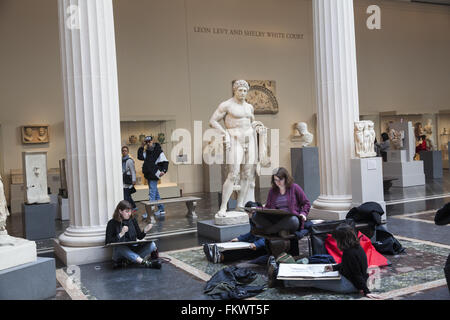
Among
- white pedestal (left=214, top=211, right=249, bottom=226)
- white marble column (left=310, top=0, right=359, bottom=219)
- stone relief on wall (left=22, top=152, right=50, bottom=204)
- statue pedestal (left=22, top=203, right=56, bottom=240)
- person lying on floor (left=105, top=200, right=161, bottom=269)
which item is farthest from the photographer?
stone relief on wall (left=22, top=152, right=50, bottom=204)

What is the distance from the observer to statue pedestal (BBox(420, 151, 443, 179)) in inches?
704

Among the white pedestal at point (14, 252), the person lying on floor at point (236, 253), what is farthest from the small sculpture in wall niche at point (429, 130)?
the white pedestal at point (14, 252)

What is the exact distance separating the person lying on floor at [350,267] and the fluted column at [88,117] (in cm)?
363

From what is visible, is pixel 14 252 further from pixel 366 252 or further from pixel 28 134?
pixel 28 134

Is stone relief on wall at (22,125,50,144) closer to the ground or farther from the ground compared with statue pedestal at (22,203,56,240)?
farther from the ground

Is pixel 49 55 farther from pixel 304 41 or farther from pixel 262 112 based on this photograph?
pixel 304 41

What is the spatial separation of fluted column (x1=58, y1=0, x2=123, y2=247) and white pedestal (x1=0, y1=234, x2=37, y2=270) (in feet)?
6.44

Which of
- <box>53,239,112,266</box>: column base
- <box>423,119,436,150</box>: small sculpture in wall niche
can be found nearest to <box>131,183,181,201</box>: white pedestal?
<box>53,239,112,266</box>: column base

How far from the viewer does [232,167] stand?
27.2ft

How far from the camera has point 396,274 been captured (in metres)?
5.62

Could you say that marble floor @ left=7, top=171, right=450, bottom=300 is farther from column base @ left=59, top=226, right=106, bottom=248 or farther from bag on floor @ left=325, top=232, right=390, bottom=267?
column base @ left=59, top=226, right=106, bottom=248

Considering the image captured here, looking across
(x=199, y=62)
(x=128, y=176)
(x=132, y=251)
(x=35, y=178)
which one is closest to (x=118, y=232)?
(x=132, y=251)

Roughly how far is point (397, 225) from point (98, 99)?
217 inches
